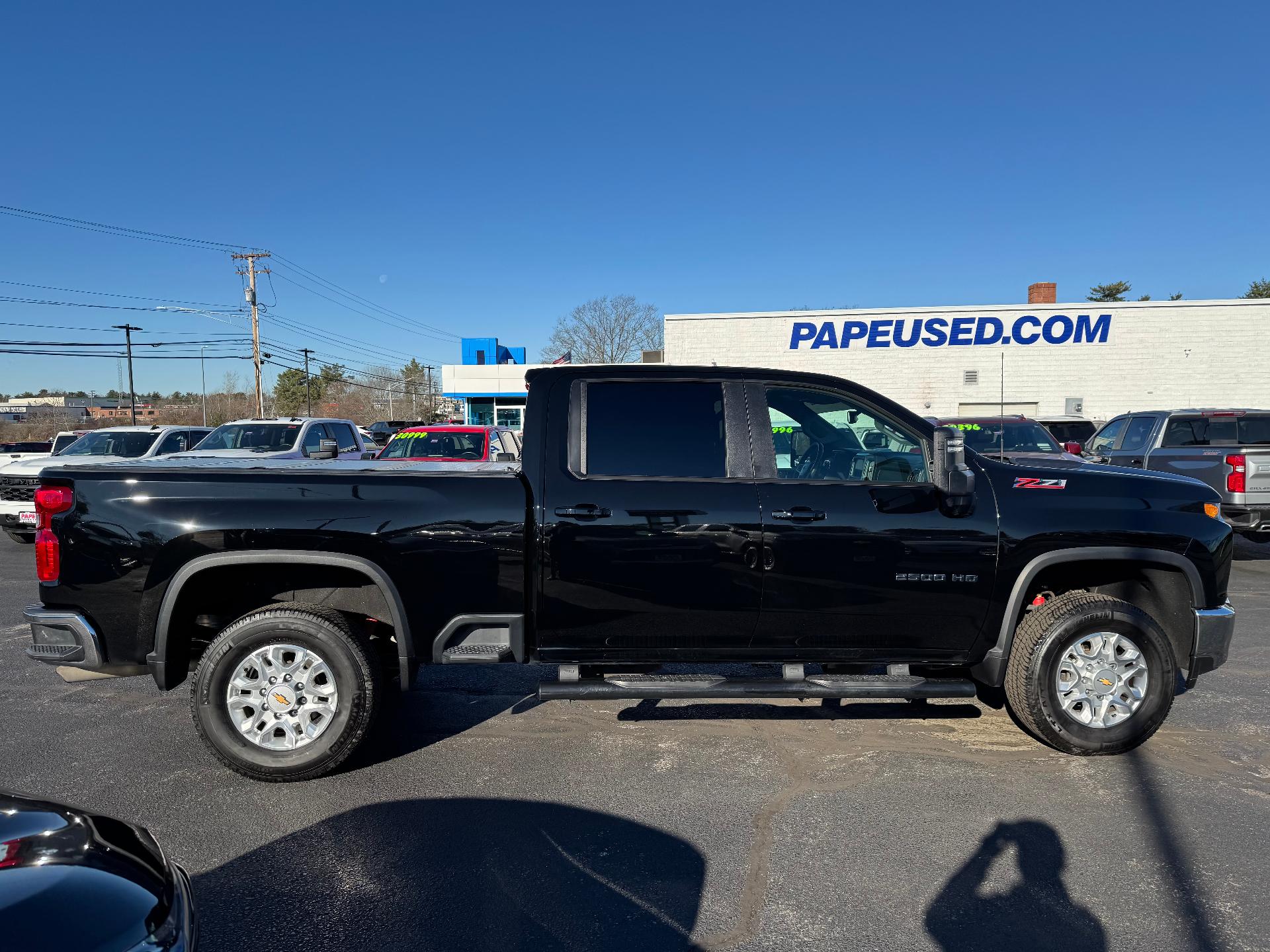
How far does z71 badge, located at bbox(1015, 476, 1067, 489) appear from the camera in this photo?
416 cm

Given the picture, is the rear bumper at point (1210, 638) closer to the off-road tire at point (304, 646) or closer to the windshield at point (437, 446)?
the off-road tire at point (304, 646)

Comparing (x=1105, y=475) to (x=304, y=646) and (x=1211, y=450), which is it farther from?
(x=1211, y=450)

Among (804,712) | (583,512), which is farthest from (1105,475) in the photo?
(583,512)

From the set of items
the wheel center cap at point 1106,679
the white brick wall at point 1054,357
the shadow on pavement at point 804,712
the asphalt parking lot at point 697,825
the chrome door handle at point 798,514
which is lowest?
the shadow on pavement at point 804,712

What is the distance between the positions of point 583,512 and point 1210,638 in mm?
3326

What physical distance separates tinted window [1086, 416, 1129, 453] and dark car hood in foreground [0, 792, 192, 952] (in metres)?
12.8

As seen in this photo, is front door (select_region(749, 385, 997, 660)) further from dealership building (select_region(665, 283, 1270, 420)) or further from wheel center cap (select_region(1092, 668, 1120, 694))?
dealership building (select_region(665, 283, 1270, 420))

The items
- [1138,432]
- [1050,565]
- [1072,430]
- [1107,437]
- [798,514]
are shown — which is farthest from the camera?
[1072,430]

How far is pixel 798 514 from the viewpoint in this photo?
3.98m

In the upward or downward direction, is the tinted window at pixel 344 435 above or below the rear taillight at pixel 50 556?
above

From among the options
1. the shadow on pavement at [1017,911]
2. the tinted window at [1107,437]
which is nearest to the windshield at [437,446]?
the tinted window at [1107,437]

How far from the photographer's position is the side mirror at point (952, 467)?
388 cm

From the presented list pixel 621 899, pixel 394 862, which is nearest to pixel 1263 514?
pixel 621 899

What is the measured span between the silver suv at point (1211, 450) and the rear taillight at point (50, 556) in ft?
32.8
